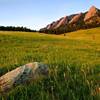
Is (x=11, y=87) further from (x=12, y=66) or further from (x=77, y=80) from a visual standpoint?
(x=12, y=66)

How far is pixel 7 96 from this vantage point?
418 inches

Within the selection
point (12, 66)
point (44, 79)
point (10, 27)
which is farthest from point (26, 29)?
point (44, 79)

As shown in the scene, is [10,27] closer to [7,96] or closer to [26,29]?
[26,29]

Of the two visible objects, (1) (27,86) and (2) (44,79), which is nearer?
(1) (27,86)

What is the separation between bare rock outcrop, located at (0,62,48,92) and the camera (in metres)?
11.5

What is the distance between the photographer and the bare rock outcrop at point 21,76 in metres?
11.5

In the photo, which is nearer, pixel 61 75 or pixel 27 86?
pixel 27 86

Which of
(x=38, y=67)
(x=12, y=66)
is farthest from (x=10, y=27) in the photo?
(x=38, y=67)

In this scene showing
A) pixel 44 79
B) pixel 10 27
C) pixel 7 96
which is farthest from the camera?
pixel 10 27

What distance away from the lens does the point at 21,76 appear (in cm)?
1190

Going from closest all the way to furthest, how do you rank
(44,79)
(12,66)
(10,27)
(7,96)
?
1. (7,96)
2. (44,79)
3. (12,66)
4. (10,27)

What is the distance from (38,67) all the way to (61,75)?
1.75 meters

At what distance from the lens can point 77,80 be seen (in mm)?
12047

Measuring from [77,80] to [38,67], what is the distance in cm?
162
